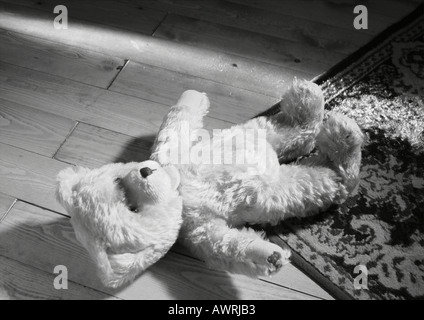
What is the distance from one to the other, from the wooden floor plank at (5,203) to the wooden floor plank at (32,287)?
132mm

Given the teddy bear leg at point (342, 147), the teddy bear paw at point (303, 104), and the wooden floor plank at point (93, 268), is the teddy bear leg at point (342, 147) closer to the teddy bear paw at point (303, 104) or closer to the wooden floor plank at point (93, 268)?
the teddy bear paw at point (303, 104)

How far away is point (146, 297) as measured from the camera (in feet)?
3.07

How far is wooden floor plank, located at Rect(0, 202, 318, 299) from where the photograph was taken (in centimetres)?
94

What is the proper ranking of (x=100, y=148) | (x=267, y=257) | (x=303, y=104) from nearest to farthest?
1. (x=267, y=257)
2. (x=303, y=104)
3. (x=100, y=148)

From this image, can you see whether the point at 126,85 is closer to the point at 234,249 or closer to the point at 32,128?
the point at 32,128

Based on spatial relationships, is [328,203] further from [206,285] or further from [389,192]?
[206,285]

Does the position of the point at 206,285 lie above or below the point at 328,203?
below

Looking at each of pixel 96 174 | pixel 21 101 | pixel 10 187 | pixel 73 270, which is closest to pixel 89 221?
pixel 96 174

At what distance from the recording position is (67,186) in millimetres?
824

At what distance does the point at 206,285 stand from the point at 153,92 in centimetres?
59

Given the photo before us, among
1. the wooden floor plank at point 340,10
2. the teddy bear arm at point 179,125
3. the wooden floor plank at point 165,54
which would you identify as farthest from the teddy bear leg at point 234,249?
the wooden floor plank at point 340,10

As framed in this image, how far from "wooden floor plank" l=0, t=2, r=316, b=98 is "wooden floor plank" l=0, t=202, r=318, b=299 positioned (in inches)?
22.3

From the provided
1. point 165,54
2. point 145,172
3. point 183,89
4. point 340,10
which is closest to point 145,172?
point 145,172

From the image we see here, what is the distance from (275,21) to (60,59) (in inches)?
27.4
